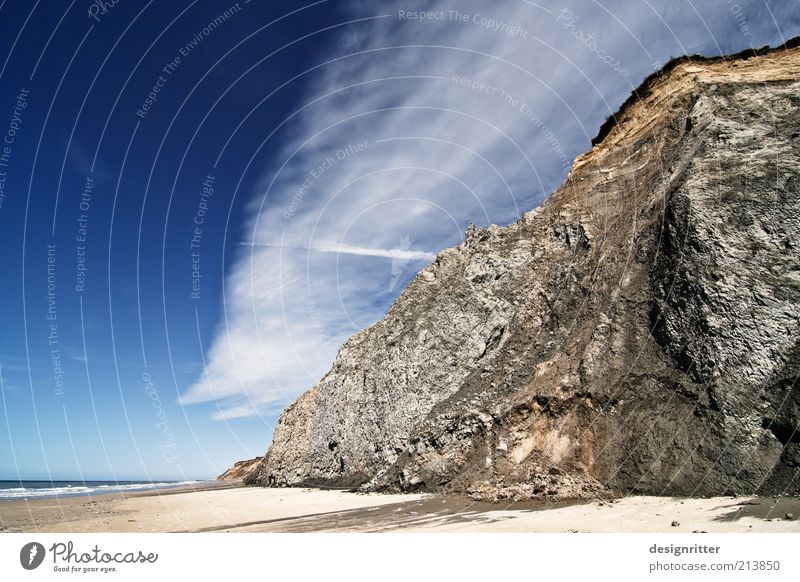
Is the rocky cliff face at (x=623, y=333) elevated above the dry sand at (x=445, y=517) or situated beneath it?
elevated above

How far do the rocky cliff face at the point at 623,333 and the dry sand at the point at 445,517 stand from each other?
1.42 metres

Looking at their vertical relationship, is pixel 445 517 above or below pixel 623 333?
below

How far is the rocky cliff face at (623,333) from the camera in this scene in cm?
1445

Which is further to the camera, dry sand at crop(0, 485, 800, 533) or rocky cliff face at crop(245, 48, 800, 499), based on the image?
rocky cliff face at crop(245, 48, 800, 499)

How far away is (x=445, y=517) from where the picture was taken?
14.2m

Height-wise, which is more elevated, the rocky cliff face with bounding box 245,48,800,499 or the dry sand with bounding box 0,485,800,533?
the rocky cliff face with bounding box 245,48,800,499

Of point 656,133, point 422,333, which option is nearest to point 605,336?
point 422,333

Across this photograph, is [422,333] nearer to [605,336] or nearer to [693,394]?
[605,336]

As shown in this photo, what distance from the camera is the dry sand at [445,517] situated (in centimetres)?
1071

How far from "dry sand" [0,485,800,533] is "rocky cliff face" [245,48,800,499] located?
142 cm

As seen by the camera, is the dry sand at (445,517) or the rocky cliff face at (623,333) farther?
the rocky cliff face at (623,333)

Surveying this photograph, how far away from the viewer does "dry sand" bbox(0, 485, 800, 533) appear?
35.1 ft

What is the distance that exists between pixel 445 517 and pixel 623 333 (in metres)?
10.4

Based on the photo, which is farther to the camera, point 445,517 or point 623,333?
point 623,333
